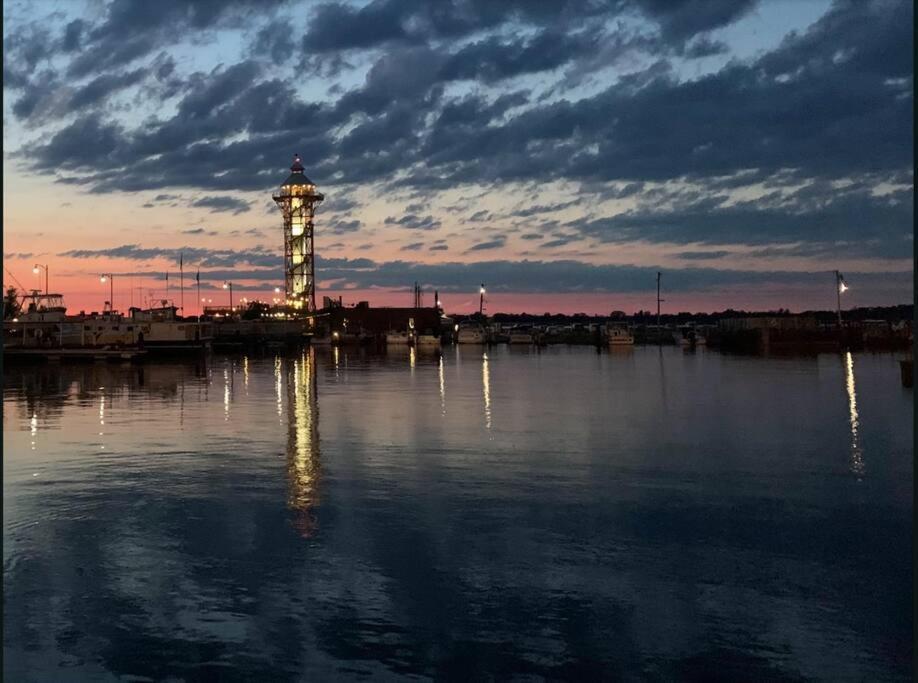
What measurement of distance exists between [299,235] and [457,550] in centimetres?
14874

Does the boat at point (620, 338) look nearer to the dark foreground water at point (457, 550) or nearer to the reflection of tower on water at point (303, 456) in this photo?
the reflection of tower on water at point (303, 456)

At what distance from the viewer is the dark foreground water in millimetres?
9953

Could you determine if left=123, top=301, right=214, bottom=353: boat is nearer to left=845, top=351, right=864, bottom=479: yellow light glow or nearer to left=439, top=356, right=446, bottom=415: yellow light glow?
left=439, top=356, right=446, bottom=415: yellow light glow

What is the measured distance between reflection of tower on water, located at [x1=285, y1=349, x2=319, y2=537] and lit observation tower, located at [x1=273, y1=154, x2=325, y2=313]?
4560 inches

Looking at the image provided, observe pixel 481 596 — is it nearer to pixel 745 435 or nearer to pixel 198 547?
pixel 198 547

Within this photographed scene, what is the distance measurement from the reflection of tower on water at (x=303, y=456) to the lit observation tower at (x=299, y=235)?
116 metres

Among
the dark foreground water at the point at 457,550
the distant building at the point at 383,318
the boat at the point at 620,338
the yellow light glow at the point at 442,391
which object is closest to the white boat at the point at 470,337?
the distant building at the point at 383,318

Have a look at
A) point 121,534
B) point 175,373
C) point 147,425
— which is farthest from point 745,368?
point 121,534

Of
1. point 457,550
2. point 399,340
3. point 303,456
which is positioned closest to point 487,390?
point 303,456

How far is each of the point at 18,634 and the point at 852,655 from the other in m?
9.28

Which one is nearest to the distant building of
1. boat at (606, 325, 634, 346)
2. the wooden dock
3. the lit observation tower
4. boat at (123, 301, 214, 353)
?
the lit observation tower

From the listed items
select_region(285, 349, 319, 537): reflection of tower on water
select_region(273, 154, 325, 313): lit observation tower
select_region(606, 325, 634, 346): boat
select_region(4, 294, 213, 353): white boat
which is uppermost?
select_region(273, 154, 325, 313): lit observation tower

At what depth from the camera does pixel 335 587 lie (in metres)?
12.1

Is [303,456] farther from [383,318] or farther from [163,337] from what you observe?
[383,318]
